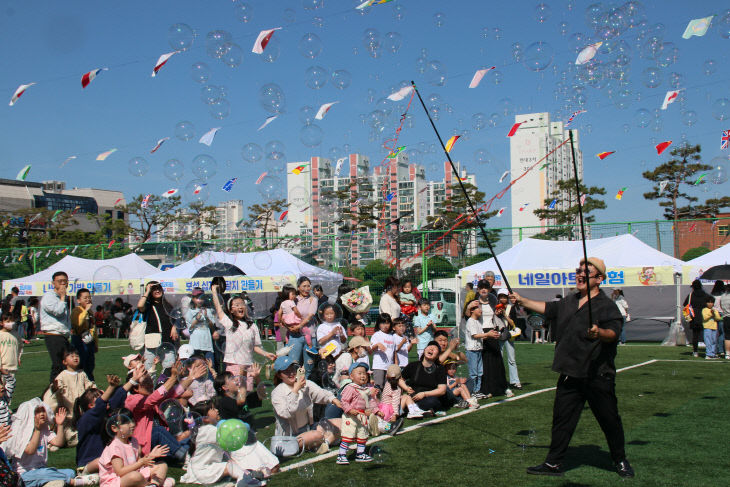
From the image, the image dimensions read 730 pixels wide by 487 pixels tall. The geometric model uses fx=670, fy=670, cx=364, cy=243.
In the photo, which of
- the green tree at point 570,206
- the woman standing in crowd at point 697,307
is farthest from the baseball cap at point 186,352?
the green tree at point 570,206

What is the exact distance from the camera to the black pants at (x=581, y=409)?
5086 millimetres

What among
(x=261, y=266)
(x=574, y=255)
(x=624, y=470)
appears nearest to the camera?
(x=624, y=470)

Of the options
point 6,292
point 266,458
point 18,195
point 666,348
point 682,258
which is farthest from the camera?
point 18,195

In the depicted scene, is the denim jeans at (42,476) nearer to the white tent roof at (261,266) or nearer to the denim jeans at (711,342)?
the denim jeans at (711,342)

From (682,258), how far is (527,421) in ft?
46.3

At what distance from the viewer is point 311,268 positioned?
22.5 meters

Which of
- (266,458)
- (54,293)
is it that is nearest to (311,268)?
(54,293)

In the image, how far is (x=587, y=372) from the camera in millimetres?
5074

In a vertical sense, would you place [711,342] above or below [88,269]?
below

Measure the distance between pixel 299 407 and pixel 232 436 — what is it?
1.46 metres

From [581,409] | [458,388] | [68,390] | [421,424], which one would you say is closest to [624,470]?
[581,409]

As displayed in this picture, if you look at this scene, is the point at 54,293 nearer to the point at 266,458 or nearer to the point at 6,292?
the point at 266,458

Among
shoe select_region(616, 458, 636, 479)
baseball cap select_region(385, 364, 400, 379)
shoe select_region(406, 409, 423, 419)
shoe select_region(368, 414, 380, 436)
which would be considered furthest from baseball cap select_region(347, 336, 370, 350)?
shoe select_region(616, 458, 636, 479)

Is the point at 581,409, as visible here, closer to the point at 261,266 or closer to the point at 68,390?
the point at 68,390
